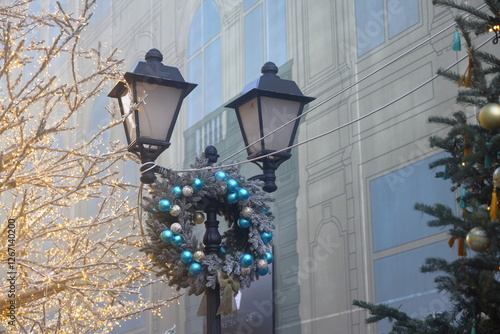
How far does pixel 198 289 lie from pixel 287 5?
535 cm

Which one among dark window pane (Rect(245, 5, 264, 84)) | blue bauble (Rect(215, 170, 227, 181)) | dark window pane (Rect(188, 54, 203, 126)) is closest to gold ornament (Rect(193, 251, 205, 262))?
blue bauble (Rect(215, 170, 227, 181))

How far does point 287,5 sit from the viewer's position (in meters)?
10.0

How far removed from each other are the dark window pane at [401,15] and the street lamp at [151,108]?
9.21 feet

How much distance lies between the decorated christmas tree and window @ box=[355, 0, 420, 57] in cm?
391

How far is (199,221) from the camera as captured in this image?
5.77 metres

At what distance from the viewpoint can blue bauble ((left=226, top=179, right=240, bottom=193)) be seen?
566cm

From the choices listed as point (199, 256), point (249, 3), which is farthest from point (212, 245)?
point (249, 3)

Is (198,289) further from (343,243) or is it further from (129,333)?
(129,333)

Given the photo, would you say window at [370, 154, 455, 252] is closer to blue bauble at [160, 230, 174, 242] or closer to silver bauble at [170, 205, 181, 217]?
silver bauble at [170, 205, 181, 217]

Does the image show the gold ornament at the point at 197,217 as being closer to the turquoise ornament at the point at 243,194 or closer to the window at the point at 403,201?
the turquoise ornament at the point at 243,194

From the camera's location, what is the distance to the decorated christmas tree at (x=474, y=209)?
3459mm

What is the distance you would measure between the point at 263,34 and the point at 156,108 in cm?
508

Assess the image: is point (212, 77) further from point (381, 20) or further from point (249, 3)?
point (381, 20)

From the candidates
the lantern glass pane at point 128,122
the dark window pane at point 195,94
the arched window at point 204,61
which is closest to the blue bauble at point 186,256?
the lantern glass pane at point 128,122
